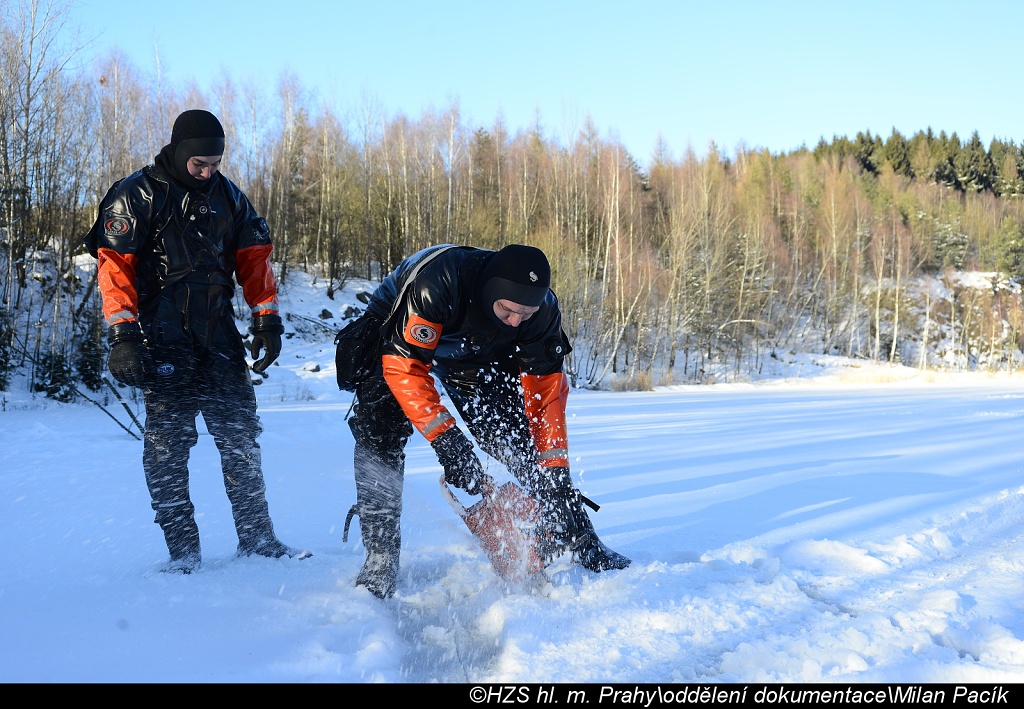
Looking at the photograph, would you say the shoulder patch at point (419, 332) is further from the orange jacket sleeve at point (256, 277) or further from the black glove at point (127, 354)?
the black glove at point (127, 354)

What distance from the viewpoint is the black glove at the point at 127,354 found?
2.21 m

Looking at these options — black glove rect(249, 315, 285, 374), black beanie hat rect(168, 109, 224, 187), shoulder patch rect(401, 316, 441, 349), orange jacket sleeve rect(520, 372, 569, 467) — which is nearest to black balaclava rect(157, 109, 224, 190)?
black beanie hat rect(168, 109, 224, 187)

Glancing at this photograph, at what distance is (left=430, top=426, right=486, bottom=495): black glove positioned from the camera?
91.0 inches

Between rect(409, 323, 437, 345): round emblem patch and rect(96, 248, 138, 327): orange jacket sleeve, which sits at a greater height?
rect(96, 248, 138, 327): orange jacket sleeve

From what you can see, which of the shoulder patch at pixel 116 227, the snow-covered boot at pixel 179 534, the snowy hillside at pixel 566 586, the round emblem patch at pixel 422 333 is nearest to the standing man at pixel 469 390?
the round emblem patch at pixel 422 333

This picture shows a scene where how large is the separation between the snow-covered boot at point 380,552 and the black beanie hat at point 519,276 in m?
0.89

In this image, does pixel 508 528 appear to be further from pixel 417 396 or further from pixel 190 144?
pixel 190 144

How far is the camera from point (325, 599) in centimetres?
209

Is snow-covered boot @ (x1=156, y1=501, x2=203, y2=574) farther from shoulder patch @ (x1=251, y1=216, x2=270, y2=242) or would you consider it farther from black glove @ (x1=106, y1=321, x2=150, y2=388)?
shoulder patch @ (x1=251, y1=216, x2=270, y2=242)

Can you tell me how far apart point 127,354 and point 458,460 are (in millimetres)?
1180

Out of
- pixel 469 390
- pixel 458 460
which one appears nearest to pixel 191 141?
pixel 469 390

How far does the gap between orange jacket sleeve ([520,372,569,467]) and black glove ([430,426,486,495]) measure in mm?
310
